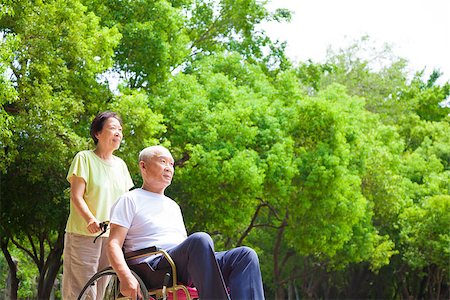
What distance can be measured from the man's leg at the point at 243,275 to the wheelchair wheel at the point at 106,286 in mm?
530

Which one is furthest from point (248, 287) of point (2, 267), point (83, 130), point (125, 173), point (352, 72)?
point (352, 72)

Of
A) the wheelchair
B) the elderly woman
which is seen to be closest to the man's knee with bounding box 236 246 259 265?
the wheelchair

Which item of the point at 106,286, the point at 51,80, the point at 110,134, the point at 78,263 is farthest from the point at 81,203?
the point at 51,80

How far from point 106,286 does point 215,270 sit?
0.91 meters

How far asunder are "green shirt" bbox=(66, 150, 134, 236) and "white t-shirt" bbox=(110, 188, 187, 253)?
30.8 inches

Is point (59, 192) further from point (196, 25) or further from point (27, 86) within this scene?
point (196, 25)

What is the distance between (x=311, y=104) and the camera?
25875 millimetres

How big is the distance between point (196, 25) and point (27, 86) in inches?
514

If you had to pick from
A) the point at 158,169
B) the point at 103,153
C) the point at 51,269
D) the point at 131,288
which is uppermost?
the point at 51,269

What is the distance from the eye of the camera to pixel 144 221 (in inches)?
222

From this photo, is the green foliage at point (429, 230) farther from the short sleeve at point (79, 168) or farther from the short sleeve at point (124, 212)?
the short sleeve at point (124, 212)

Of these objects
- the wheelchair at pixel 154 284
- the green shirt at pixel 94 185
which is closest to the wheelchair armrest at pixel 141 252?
the wheelchair at pixel 154 284

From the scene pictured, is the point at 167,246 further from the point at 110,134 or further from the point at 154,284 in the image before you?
the point at 110,134

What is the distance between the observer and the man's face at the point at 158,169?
5734 millimetres
